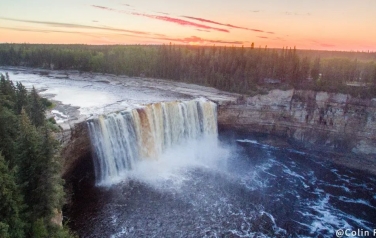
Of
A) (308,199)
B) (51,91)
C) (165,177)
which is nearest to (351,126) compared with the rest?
(308,199)

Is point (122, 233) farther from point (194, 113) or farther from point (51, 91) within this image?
point (51, 91)

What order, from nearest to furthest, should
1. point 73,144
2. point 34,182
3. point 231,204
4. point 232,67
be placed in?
point 34,182 < point 231,204 < point 73,144 < point 232,67

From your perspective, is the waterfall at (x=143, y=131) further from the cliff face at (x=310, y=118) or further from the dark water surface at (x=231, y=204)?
the cliff face at (x=310, y=118)

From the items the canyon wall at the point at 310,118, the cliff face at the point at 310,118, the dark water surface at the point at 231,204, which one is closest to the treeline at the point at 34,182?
the dark water surface at the point at 231,204

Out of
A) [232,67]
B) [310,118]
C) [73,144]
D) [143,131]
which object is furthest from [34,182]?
[232,67]

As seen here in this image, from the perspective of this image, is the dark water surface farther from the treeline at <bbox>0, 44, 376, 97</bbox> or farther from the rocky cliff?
the treeline at <bbox>0, 44, 376, 97</bbox>

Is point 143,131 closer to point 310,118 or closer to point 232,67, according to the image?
point 310,118
